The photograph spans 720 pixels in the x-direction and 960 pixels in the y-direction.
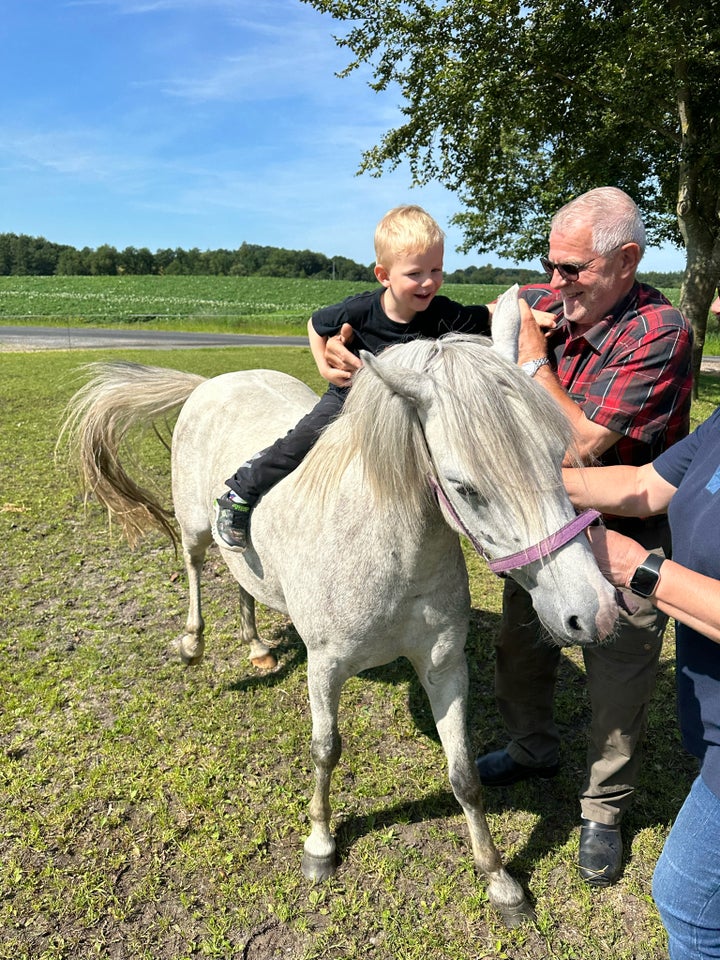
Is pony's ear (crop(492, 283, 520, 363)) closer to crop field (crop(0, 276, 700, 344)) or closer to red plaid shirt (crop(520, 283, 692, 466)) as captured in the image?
red plaid shirt (crop(520, 283, 692, 466))

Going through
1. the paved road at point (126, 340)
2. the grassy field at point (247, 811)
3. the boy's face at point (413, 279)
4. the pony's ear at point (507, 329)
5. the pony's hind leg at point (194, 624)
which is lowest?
the grassy field at point (247, 811)

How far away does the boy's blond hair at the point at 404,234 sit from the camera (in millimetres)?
2564

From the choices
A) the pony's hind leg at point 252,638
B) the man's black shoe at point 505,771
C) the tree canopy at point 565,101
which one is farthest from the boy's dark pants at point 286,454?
the tree canopy at point 565,101

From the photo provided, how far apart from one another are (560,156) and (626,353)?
38.2 ft

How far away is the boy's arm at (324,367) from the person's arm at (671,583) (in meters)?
1.23

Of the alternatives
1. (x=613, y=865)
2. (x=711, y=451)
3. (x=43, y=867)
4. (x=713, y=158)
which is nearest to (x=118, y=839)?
(x=43, y=867)

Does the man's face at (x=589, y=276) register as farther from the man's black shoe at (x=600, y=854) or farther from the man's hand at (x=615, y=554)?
the man's black shoe at (x=600, y=854)

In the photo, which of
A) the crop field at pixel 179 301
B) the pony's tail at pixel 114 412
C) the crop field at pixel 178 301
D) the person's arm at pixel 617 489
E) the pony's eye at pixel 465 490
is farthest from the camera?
the crop field at pixel 178 301

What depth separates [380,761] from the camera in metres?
3.32

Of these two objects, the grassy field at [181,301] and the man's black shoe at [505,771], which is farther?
the grassy field at [181,301]

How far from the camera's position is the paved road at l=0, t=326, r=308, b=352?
2233 centimetres

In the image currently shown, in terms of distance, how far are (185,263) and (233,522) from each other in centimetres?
8439

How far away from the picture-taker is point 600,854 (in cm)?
265

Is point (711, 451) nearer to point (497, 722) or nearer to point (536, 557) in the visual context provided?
point (536, 557)
